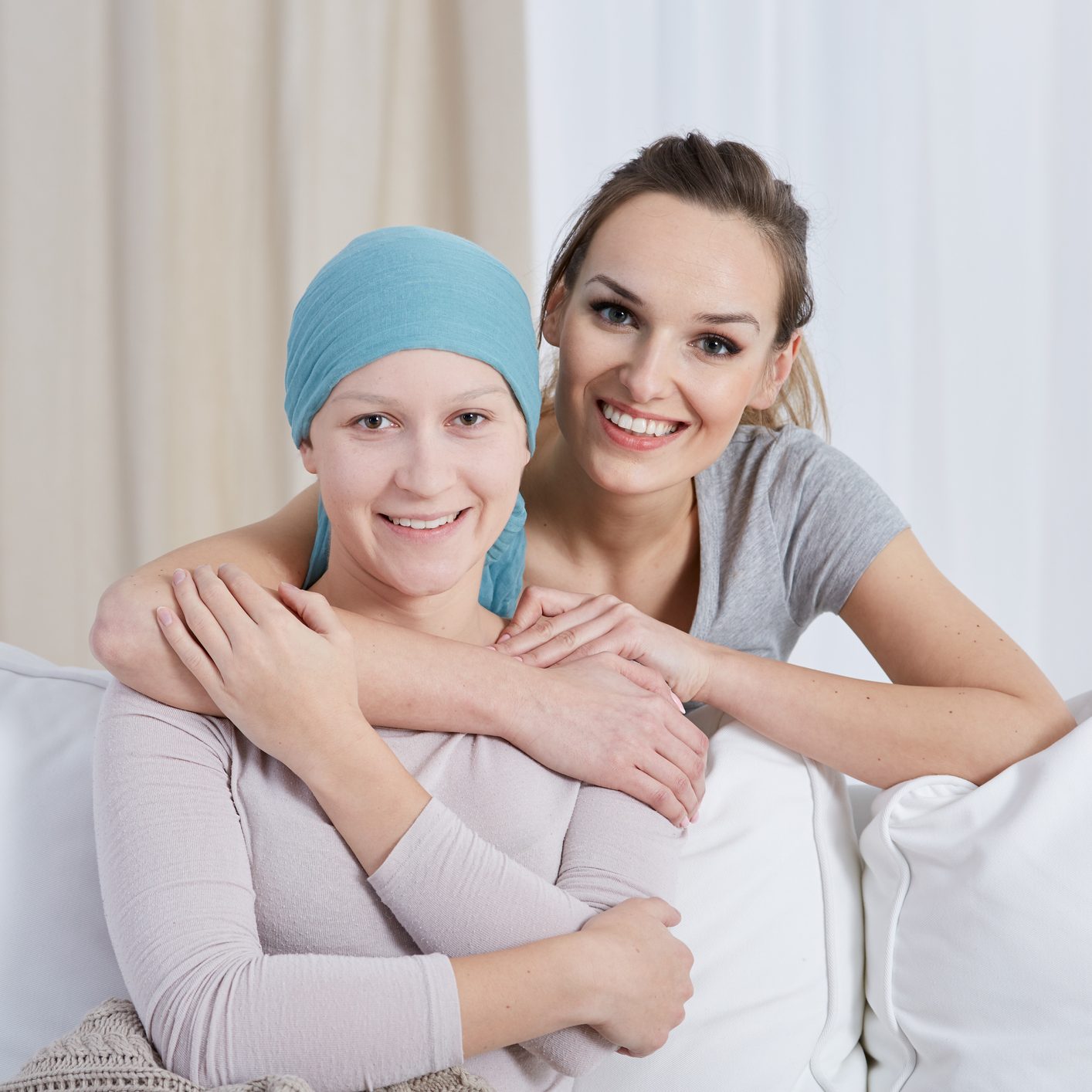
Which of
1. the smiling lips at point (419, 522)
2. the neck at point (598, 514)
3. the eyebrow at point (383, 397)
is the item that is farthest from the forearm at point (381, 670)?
the neck at point (598, 514)

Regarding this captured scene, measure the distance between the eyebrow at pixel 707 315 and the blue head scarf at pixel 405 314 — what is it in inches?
12.5

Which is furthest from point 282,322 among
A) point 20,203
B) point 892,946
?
point 892,946

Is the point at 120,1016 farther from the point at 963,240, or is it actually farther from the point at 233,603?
the point at 963,240

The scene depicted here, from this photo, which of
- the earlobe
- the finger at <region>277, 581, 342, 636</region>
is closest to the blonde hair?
the earlobe

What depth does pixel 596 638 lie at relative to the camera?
4.94 ft

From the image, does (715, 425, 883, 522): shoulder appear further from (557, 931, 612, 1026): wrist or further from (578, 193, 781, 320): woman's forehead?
(557, 931, 612, 1026): wrist

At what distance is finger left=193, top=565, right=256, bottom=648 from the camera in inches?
47.2

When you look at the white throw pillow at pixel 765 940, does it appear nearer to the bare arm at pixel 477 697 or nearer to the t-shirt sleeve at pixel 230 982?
the bare arm at pixel 477 697

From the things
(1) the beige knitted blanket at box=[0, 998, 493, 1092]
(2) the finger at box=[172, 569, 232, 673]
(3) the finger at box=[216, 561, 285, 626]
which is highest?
(3) the finger at box=[216, 561, 285, 626]

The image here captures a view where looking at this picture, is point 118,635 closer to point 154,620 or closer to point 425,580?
point 154,620

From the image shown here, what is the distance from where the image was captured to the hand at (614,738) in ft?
4.28

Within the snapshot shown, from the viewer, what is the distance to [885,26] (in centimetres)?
307

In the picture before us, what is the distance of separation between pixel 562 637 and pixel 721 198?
67cm

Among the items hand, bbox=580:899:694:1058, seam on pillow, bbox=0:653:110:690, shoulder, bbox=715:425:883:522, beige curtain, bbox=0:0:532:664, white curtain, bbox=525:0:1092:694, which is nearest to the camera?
hand, bbox=580:899:694:1058
